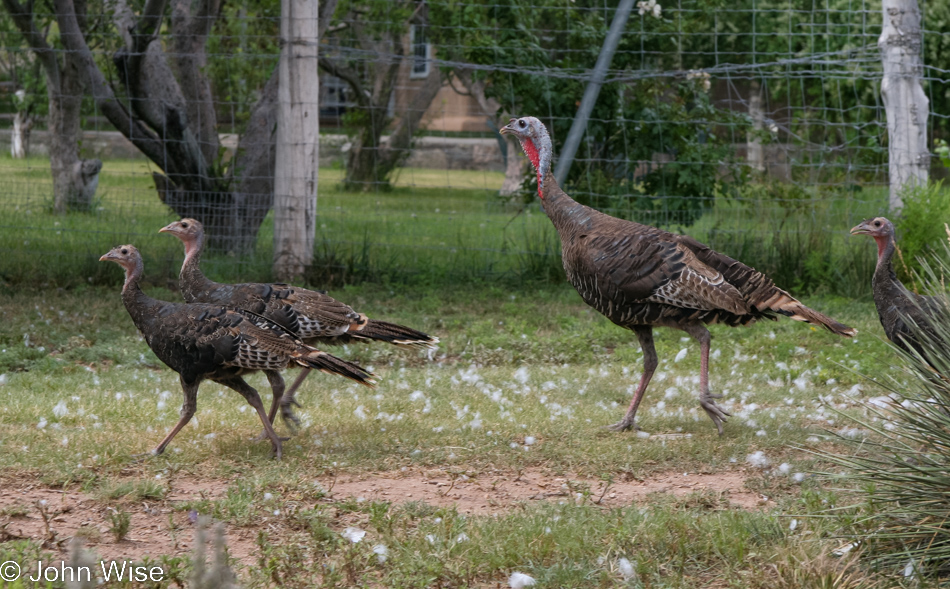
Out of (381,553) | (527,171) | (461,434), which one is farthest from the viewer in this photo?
(527,171)

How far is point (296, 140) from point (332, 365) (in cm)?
600

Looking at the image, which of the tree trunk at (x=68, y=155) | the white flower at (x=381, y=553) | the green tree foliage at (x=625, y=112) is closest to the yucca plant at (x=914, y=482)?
the white flower at (x=381, y=553)

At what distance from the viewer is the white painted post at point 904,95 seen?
10.3 metres

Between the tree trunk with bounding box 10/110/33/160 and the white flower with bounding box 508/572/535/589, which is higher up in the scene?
the tree trunk with bounding box 10/110/33/160

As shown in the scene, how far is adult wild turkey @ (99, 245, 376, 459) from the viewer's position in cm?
527

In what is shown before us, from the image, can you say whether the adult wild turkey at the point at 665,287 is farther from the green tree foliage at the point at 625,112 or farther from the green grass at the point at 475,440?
the green tree foliage at the point at 625,112

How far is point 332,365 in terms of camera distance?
17.0 ft

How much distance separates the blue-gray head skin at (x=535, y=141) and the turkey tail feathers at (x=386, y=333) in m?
1.54

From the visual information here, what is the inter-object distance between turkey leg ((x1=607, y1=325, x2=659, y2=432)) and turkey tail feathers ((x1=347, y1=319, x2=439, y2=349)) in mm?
1350

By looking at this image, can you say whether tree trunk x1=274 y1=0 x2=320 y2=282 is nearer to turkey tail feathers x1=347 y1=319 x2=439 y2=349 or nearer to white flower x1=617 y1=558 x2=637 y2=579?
turkey tail feathers x1=347 y1=319 x2=439 y2=349

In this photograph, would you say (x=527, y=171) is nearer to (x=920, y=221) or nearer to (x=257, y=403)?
(x=920, y=221)

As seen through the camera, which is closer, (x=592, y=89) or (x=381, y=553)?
(x=381, y=553)

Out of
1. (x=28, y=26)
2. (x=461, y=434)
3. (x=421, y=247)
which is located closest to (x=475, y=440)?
(x=461, y=434)

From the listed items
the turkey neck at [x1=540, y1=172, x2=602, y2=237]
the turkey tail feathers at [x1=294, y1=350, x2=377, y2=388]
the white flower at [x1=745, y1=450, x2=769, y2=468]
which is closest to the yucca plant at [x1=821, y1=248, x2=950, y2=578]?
the white flower at [x1=745, y1=450, x2=769, y2=468]
